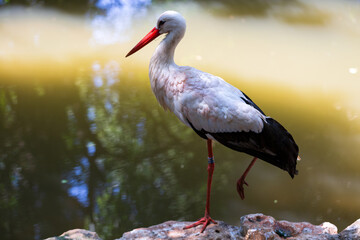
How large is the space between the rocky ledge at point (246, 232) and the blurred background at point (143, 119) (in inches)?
27.0

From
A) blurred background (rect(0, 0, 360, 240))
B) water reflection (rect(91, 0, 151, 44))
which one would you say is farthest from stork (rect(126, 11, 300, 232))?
water reflection (rect(91, 0, 151, 44))

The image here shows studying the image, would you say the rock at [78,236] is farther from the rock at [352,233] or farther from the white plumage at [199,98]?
the rock at [352,233]

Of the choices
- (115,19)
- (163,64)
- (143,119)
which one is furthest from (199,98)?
(115,19)

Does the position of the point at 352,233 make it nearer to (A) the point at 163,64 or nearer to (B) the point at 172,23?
(A) the point at 163,64

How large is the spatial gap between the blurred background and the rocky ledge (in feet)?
2.25

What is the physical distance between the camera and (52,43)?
262 inches

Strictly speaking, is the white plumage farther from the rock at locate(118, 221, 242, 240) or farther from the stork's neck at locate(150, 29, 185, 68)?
the rock at locate(118, 221, 242, 240)

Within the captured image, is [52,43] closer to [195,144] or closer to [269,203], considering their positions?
[195,144]

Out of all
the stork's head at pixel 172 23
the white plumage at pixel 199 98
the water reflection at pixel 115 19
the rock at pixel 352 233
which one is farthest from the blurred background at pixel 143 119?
the stork's head at pixel 172 23

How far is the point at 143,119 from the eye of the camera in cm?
507

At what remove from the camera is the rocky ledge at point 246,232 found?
113 inches

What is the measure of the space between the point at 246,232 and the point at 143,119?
7.82ft

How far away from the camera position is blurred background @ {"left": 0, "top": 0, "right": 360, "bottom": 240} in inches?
154

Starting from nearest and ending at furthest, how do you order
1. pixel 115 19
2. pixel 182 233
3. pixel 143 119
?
pixel 182 233 < pixel 143 119 < pixel 115 19
